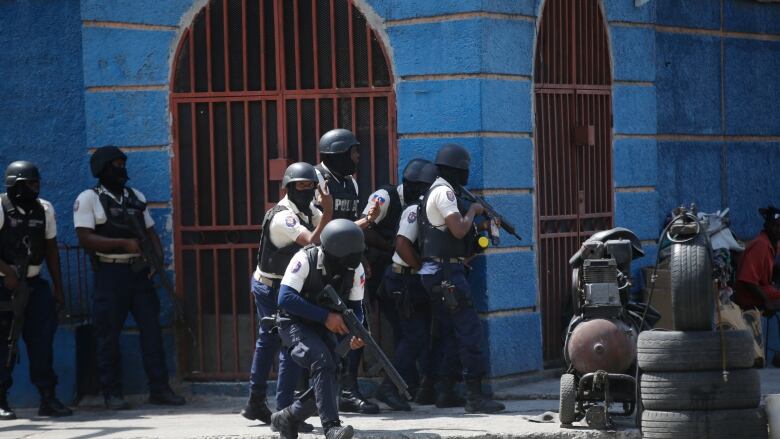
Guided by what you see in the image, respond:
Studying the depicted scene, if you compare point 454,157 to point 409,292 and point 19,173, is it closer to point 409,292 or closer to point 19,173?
point 409,292

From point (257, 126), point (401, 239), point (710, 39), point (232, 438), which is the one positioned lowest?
point (232, 438)

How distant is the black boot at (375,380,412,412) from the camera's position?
30.6 ft

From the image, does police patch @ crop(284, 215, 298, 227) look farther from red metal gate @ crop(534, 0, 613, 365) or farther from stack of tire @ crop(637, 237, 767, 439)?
red metal gate @ crop(534, 0, 613, 365)

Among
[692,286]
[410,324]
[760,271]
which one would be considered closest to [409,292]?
[410,324]

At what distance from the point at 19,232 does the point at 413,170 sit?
112 inches

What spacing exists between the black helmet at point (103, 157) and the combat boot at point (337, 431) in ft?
9.93

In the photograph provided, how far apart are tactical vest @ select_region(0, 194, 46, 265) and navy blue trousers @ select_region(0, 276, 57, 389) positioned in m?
0.21

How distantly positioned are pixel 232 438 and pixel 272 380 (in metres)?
1.87

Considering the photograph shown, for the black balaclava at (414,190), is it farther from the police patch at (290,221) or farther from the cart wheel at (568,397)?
the cart wheel at (568,397)

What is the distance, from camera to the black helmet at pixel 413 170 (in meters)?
9.39

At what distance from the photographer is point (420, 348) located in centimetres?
942

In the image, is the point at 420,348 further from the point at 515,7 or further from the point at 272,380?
the point at 515,7

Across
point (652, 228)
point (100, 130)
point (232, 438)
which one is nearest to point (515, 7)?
point (652, 228)

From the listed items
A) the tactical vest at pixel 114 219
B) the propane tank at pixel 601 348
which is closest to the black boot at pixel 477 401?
the propane tank at pixel 601 348
